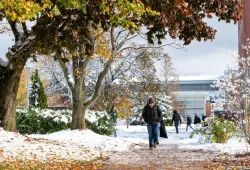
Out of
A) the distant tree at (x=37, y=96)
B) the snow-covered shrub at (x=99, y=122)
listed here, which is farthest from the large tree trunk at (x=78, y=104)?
the distant tree at (x=37, y=96)

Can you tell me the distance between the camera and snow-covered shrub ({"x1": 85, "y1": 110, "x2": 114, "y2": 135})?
77.7 ft

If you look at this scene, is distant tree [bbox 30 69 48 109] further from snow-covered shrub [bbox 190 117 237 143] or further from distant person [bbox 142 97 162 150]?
distant person [bbox 142 97 162 150]

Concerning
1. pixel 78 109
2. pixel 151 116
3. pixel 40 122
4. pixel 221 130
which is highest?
pixel 78 109

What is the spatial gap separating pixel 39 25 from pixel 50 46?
0.67 metres

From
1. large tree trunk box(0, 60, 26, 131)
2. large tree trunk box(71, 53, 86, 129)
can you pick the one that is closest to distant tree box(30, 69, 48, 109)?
large tree trunk box(71, 53, 86, 129)

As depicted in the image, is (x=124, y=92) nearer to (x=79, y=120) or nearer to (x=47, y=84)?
(x=47, y=84)

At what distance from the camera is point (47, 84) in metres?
46.7

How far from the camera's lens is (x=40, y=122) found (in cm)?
2286

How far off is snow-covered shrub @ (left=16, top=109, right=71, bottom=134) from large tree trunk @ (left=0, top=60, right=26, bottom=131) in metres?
7.65

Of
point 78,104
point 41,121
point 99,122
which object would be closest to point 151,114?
point 78,104

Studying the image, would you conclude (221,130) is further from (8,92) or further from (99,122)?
(99,122)

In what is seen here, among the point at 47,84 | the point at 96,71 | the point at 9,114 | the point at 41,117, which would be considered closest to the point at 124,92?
the point at 96,71

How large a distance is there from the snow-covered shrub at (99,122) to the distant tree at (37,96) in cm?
867

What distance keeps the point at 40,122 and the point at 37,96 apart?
1047 centimetres
